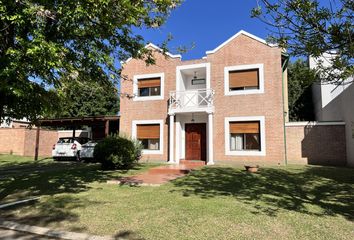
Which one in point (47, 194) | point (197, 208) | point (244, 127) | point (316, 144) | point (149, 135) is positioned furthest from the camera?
point (149, 135)

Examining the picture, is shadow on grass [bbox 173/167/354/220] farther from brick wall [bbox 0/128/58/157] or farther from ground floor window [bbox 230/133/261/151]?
brick wall [bbox 0/128/58/157]

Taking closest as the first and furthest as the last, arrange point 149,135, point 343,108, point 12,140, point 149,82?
point 343,108
point 149,135
point 149,82
point 12,140

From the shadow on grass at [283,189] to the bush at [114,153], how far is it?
3936 millimetres

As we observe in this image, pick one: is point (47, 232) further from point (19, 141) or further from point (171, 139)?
point (19, 141)

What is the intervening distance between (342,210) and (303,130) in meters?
10.5

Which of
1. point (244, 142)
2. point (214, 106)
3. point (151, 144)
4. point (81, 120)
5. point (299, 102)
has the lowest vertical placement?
point (151, 144)

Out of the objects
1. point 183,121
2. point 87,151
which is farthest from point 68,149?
point 183,121

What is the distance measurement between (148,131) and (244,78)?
6.95m

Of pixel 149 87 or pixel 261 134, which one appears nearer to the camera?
pixel 261 134

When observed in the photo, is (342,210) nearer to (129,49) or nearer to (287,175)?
(287,175)

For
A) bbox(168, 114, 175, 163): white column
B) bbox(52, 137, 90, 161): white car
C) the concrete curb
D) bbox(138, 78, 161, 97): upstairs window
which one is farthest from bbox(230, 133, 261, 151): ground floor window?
the concrete curb

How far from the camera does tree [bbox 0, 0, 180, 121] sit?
570 centimetres

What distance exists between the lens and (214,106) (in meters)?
17.2

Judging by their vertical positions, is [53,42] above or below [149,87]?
below
